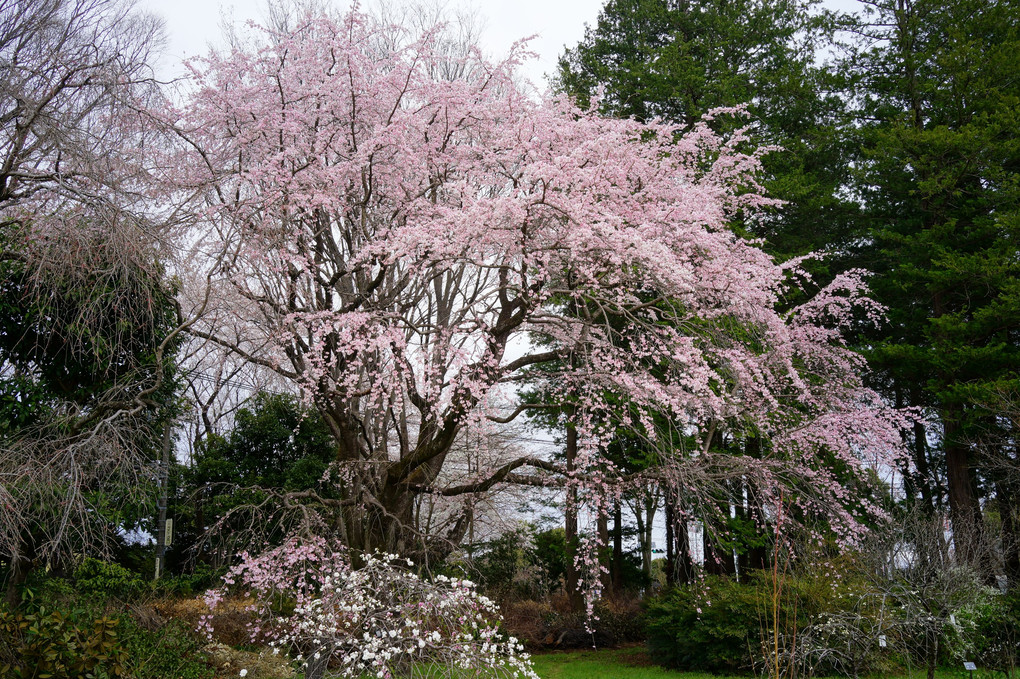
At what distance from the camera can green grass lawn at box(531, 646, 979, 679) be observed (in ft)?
32.6

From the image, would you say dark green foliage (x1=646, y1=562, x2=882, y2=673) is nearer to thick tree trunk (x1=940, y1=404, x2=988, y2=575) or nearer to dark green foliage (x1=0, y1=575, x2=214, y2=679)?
thick tree trunk (x1=940, y1=404, x2=988, y2=575)

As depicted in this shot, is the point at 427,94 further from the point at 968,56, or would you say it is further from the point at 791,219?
the point at 968,56

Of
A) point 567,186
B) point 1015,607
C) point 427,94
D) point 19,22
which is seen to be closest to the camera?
point 19,22

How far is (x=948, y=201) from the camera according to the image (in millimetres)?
13859

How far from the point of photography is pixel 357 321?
738cm

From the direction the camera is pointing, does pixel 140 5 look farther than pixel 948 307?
No

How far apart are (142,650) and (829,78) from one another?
1583cm

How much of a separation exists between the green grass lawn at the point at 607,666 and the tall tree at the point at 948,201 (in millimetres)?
4897

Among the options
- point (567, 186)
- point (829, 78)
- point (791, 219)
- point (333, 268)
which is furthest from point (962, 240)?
point (333, 268)

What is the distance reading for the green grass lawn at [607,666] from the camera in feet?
32.6

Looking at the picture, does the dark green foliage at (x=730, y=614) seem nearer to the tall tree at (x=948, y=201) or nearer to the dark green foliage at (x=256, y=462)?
the tall tree at (x=948, y=201)

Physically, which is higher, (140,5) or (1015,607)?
(140,5)

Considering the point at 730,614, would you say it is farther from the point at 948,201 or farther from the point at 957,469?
the point at 948,201

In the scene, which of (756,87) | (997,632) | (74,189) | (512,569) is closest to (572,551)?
(512,569)
